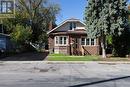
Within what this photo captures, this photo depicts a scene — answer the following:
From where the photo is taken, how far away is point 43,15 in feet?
257

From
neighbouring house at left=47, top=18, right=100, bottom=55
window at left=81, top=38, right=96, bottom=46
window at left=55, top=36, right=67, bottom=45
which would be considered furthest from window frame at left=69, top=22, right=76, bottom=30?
window at left=81, top=38, right=96, bottom=46

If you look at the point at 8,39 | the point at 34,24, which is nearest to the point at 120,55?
the point at 8,39

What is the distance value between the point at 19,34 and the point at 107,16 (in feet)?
74.9

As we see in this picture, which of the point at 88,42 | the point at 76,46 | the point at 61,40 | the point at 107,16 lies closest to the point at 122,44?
the point at 107,16

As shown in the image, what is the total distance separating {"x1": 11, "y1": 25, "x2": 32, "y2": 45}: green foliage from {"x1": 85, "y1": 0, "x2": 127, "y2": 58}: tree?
20.4 m

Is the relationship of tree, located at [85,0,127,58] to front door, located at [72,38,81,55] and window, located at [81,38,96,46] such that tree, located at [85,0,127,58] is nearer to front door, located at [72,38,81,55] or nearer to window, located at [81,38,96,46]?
window, located at [81,38,96,46]

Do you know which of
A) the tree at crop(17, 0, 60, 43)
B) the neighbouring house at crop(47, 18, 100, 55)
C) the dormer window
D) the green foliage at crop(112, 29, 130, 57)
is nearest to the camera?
the green foliage at crop(112, 29, 130, 57)

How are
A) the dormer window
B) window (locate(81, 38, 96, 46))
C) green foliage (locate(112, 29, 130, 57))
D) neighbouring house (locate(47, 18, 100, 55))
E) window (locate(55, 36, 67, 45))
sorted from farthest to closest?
the dormer window < window (locate(55, 36, 67, 45)) < window (locate(81, 38, 96, 46)) < neighbouring house (locate(47, 18, 100, 55)) < green foliage (locate(112, 29, 130, 57))

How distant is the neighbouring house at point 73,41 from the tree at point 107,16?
8.32 metres

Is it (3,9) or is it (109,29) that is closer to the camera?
(109,29)

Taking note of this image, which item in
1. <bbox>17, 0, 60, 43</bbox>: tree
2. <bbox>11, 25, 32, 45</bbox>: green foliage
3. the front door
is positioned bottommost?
the front door

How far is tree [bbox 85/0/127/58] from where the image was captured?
41.5 metres

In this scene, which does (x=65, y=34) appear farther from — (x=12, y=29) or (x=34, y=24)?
(x=34, y=24)

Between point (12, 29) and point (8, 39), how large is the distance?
3.39m
